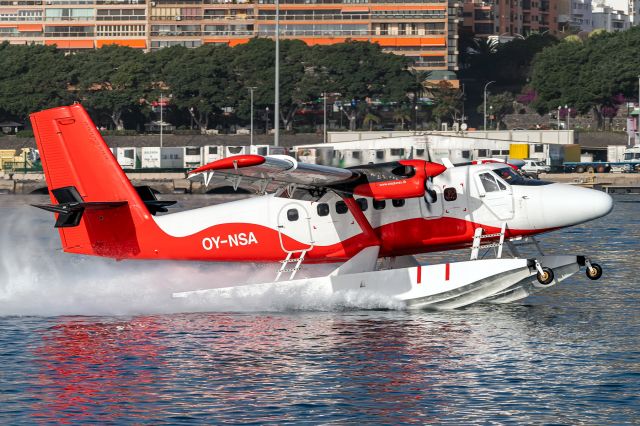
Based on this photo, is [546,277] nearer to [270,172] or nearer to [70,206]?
[270,172]

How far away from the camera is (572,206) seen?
31344mm

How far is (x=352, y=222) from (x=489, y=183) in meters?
3.45

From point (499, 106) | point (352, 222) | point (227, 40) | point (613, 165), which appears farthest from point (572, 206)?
point (227, 40)

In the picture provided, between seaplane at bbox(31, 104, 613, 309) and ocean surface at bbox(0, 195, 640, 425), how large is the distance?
831mm

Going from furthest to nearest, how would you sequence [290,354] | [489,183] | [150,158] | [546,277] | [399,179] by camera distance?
Result: [150,158] → [489,183] → [546,277] → [399,179] → [290,354]

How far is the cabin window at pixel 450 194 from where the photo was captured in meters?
31.9

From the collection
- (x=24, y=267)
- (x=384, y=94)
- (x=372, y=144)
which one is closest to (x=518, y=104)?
(x=384, y=94)

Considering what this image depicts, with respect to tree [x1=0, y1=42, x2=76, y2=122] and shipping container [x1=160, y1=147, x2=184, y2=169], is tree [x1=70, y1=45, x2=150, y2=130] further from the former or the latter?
shipping container [x1=160, y1=147, x2=184, y2=169]

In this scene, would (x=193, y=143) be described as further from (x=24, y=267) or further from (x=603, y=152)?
(x=24, y=267)

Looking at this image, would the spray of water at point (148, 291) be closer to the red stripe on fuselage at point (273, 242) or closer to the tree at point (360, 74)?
the red stripe on fuselage at point (273, 242)

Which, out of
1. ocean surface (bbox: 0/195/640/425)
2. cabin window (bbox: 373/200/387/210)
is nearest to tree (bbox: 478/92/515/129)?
ocean surface (bbox: 0/195/640/425)

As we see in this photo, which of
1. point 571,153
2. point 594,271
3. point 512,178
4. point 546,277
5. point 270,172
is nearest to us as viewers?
point 270,172

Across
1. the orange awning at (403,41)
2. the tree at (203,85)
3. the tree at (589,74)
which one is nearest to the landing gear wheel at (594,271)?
the tree at (203,85)

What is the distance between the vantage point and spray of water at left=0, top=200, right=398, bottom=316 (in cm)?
3219
